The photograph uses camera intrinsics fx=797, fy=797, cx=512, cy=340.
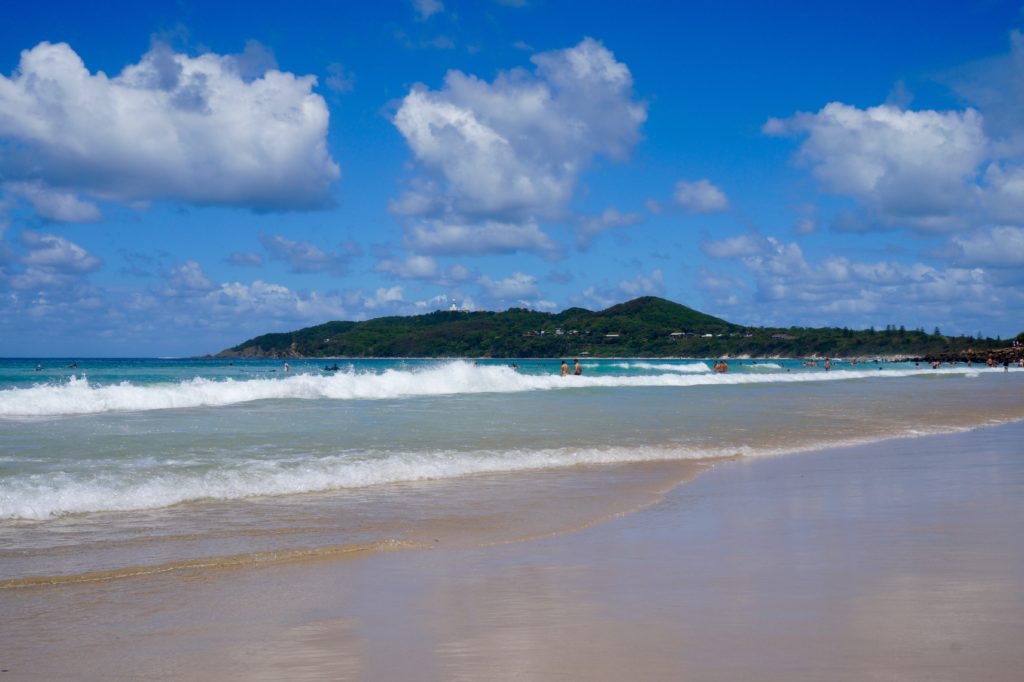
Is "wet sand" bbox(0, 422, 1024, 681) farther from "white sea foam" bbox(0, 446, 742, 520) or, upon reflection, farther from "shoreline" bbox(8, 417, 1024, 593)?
"white sea foam" bbox(0, 446, 742, 520)

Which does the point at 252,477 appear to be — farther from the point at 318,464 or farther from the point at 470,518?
the point at 470,518

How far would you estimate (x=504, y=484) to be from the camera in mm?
11828

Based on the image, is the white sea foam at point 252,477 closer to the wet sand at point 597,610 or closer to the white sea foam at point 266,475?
the white sea foam at point 266,475

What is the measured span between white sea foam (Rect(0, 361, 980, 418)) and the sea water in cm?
15

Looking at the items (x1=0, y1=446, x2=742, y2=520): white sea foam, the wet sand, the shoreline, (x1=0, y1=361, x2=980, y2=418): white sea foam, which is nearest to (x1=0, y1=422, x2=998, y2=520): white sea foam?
(x1=0, y1=446, x2=742, y2=520): white sea foam

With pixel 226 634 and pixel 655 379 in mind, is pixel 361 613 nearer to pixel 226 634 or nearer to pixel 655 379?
pixel 226 634

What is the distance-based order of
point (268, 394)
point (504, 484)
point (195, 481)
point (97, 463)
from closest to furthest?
point (195, 481) → point (504, 484) → point (97, 463) → point (268, 394)

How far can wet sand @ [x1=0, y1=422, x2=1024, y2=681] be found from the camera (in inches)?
182

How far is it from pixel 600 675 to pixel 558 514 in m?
5.05

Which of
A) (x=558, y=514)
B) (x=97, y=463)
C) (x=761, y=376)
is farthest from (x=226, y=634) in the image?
(x=761, y=376)

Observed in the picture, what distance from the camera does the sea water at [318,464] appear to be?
8.16m

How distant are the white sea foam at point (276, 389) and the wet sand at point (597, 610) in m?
21.5

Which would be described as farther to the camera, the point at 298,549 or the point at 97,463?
the point at 97,463

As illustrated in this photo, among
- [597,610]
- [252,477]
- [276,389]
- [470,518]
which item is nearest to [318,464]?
[252,477]
